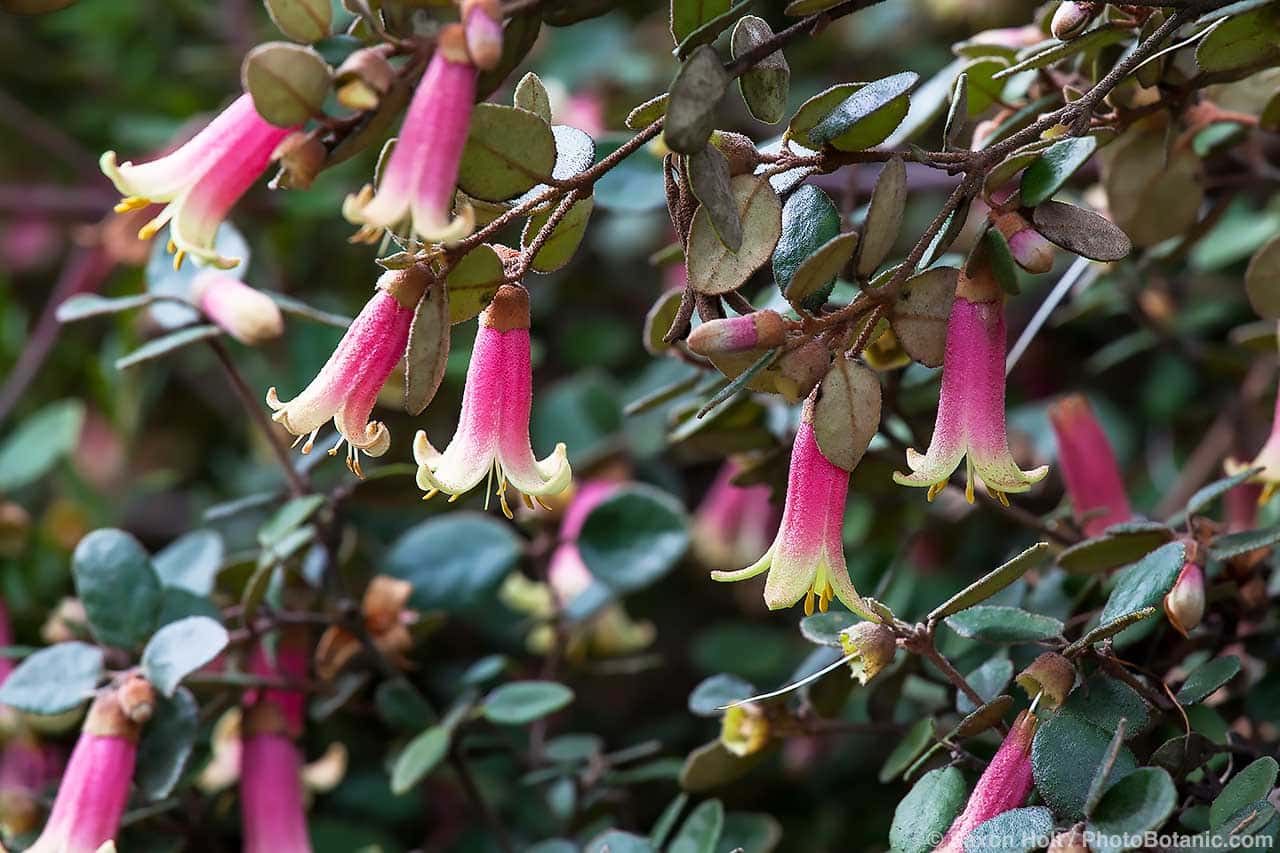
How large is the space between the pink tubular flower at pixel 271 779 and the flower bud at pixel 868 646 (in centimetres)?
58

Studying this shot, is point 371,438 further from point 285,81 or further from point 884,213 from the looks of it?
point 884,213

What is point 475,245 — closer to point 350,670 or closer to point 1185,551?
point 1185,551

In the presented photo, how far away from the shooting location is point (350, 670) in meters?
1.30

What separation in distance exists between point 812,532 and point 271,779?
1.98 feet

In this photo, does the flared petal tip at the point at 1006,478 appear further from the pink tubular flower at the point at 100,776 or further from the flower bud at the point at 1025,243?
the pink tubular flower at the point at 100,776

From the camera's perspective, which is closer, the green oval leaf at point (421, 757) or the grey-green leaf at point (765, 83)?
the grey-green leaf at point (765, 83)

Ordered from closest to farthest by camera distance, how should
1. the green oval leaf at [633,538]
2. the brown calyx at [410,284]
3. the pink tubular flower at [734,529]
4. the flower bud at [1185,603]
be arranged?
the brown calyx at [410,284] → the flower bud at [1185,603] → the green oval leaf at [633,538] → the pink tubular flower at [734,529]

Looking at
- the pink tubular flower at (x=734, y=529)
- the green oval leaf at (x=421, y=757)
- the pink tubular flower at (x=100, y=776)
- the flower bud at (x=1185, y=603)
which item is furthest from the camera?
the pink tubular flower at (x=734, y=529)

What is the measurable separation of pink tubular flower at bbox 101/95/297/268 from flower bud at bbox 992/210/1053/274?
0.45 m

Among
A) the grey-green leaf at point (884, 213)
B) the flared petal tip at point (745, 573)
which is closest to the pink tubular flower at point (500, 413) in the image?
the flared petal tip at point (745, 573)

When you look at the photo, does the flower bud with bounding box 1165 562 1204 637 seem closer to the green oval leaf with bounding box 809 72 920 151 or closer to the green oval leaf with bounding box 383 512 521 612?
the green oval leaf with bounding box 809 72 920 151

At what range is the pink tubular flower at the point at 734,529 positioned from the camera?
1.75 m

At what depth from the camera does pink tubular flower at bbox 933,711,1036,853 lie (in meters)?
0.80

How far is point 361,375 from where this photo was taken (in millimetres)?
814
